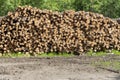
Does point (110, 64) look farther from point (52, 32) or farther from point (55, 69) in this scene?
point (52, 32)

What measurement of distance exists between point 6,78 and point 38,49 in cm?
499

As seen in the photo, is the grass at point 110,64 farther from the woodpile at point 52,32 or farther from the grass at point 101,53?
the woodpile at point 52,32

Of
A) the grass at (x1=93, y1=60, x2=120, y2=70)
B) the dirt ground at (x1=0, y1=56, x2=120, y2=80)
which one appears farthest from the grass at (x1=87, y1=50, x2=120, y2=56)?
the grass at (x1=93, y1=60, x2=120, y2=70)

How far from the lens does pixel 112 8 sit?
2591 cm

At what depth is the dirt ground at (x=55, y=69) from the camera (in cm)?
1152

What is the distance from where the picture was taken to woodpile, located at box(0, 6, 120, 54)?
16062 mm

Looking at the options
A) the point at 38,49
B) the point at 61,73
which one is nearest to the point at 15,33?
the point at 38,49

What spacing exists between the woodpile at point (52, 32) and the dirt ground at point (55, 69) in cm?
127

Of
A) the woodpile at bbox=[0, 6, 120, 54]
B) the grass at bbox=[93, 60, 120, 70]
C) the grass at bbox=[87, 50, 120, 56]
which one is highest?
the woodpile at bbox=[0, 6, 120, 54]

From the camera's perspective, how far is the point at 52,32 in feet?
53.9

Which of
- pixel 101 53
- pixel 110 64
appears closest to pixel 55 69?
pixel 110 64

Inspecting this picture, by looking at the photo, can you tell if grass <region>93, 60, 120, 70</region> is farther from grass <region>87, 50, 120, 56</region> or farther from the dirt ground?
grass <region>87, 50, 120, 56</region>

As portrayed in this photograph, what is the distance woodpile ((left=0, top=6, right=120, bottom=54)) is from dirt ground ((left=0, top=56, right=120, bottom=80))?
4.18 ft

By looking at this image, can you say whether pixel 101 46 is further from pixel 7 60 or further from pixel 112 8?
pixel 112 8
